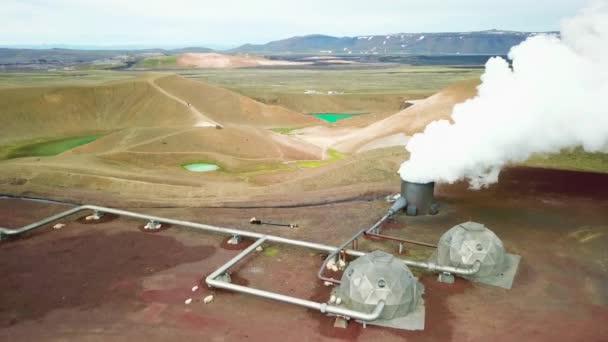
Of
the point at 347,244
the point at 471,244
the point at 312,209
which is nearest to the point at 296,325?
the point at 347,244

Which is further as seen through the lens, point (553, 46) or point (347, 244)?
point (553, 46)

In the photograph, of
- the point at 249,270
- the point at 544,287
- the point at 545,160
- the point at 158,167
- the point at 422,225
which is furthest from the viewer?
the point at 158,167

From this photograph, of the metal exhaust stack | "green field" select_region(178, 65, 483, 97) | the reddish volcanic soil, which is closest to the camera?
the reddish volcanic soil

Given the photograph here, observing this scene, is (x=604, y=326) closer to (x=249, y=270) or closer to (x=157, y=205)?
(x=249, y=270)

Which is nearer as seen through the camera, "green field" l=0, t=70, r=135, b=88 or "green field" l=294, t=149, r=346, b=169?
"green field" l=294, t=149, r=346, b=169

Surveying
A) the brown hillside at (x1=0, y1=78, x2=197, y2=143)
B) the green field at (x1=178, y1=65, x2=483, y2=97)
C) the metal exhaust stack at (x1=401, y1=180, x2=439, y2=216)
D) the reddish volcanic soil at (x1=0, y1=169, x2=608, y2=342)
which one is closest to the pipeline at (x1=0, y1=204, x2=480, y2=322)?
the reddish volcanic soil at (x1=0, y1=169, x2=608, y2=342)

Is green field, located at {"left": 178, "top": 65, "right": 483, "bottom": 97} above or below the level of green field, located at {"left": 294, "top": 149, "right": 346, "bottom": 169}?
above

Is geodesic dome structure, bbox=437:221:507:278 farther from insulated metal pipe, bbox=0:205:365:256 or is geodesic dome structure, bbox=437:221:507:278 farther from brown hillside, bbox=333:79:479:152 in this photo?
brown hillside, bbox=333:79:479:152
